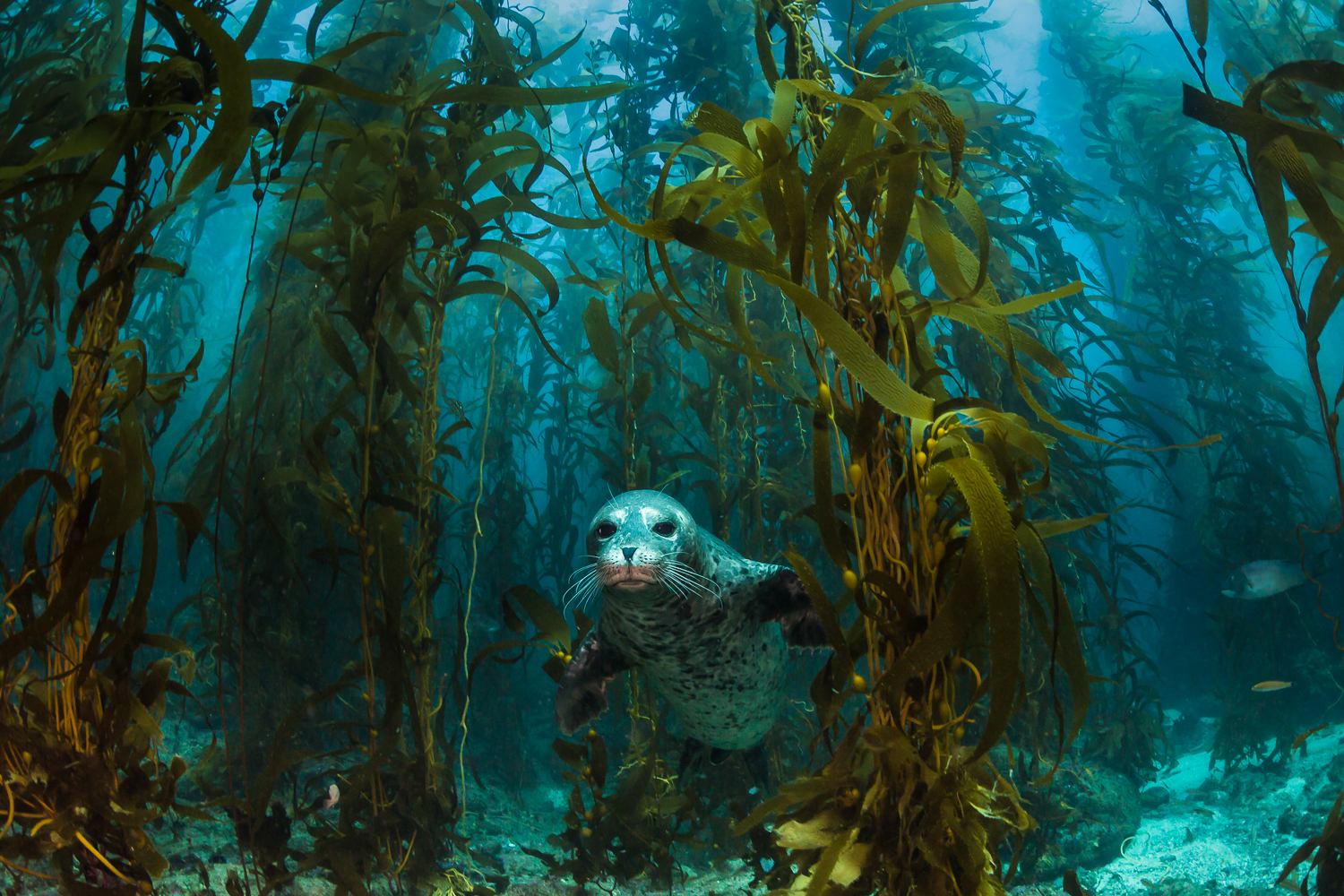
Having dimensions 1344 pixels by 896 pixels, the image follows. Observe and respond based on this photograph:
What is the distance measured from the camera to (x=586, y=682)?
3324 mm

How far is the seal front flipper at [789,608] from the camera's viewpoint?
3078 mm

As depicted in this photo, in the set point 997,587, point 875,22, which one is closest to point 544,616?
point 997,587

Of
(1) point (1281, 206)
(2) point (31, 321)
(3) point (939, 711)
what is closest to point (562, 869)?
(3) point (939, 711)

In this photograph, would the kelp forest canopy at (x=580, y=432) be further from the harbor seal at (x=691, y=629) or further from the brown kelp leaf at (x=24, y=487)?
the harbor seal at (x=691, y=629)

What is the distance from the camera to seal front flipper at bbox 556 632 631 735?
3.25 metres

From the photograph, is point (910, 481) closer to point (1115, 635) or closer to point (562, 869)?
point (562, 869)

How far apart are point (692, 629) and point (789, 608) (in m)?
0.50

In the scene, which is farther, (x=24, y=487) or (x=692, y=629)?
(x=692, y=629)

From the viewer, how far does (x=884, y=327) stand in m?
1.80

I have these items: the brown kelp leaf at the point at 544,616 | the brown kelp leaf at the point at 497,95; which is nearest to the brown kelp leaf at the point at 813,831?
the brown kelp leaf at the point at 544,616

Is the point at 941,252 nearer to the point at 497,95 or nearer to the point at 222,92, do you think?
the point at 497,95

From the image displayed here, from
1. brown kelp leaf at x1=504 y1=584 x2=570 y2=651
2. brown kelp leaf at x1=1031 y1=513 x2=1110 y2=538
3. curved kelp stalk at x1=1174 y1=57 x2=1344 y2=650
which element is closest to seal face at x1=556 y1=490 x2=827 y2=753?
brown kelp leaf at x1=504 y1=584 x2=570 y2=651

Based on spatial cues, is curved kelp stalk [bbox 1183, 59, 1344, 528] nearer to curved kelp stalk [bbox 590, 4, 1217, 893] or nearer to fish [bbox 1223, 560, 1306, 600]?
curved kelp stalk [bbox 590, 4, 1217, 893]

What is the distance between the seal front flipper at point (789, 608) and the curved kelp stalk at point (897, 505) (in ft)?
3.89
